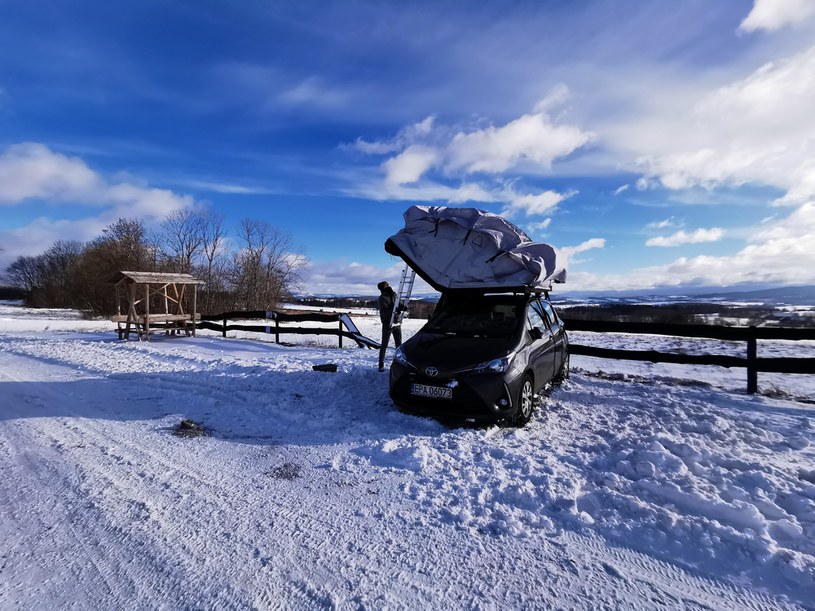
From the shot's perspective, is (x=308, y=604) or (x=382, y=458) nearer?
(x=308, y=604)

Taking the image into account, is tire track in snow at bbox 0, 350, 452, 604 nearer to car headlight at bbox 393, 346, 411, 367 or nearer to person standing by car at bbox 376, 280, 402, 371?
car headlight at bbox 393, 346, 411, 367

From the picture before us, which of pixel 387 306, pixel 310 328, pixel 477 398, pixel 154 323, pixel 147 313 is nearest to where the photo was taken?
pixel 477 398

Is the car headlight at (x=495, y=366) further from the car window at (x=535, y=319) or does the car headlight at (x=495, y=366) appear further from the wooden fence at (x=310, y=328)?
the wooden fence at (x=310, y=328)

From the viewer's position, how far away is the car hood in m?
5.37

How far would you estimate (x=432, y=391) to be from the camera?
210 inches

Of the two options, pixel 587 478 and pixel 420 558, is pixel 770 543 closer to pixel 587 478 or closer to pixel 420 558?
pixel 587 478

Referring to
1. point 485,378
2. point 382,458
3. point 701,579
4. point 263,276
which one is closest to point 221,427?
point 382,458

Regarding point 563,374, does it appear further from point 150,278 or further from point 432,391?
point 150,278

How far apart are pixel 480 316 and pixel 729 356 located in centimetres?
471

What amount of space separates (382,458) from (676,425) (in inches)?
147

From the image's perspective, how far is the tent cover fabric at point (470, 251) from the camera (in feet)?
21.2

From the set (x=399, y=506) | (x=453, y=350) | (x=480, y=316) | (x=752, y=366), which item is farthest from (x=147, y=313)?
(x=752, y=366)

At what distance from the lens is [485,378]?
204 inches

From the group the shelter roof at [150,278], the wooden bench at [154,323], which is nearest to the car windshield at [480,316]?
the wooden bench at [154,323]
